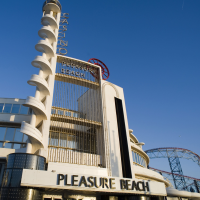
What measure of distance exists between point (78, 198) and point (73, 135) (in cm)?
841

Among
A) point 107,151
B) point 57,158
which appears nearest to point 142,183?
point 107,151

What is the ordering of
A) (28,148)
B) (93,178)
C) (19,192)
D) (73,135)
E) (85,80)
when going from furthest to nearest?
(85,80), (73,135), (28,148), (93,178), (19,192)

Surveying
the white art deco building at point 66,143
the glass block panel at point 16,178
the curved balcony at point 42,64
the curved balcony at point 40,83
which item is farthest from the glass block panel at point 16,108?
the glass block panel at point 16,178

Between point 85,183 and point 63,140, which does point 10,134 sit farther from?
point 85,183

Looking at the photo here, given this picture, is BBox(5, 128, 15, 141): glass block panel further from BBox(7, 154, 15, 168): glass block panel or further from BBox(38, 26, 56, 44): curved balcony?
BBox(38, 26, 56, 44): curved balcony

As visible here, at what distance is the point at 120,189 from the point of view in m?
18.9

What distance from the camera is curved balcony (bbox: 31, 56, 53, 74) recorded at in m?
25.1

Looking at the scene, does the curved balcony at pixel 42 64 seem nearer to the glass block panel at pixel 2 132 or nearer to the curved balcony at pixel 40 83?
the curved balcony at pixel 40 83

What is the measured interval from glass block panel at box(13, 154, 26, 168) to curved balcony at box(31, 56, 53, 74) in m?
12.8

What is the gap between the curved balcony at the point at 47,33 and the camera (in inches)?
1141

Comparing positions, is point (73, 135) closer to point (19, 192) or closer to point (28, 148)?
point (28, 148)

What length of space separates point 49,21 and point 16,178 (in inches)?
997

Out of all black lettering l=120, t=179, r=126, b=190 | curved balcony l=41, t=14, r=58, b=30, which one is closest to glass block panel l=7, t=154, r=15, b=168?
black lettering l=120, t=179, r=126, b=190

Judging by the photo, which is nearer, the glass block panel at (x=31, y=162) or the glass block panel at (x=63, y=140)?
the glass block panel at (x=31, y=162)
